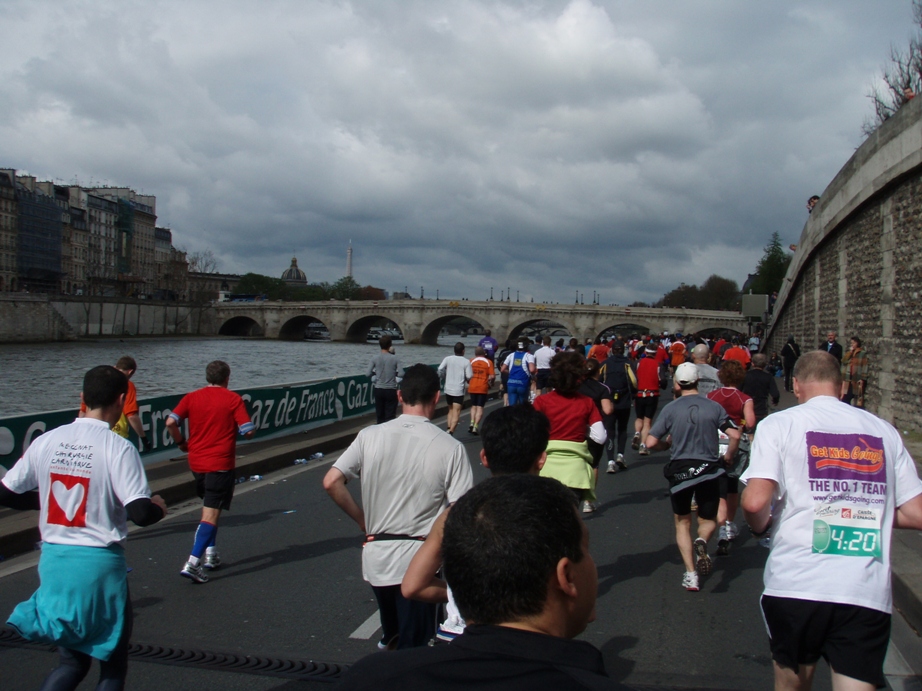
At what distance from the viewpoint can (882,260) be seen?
53.8ft

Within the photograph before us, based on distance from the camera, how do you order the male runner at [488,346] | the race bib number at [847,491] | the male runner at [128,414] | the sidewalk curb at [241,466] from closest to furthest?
the race bib number at [847,491] → the sidewalk curb at [241,466] → the male runner at [128,414] → the male runner at [488,346]

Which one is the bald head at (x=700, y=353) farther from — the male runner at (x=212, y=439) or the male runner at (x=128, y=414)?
the male runner at (x=128, y=414)

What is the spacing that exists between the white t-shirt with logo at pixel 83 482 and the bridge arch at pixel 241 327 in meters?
103

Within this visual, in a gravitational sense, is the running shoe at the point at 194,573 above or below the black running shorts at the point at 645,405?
below

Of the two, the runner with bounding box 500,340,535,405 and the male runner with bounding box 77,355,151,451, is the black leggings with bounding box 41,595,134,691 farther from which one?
the runner with bounding box 500,340,535,405

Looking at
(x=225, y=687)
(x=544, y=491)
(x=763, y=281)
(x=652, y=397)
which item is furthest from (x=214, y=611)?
(x=763, y=281)

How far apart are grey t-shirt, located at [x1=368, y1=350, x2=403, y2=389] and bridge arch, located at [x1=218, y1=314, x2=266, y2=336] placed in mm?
93577

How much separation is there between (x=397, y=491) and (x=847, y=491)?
180 centimetres

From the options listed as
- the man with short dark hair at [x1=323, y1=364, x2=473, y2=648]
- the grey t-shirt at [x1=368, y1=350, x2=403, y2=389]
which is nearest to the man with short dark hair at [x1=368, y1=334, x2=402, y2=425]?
the grey t-shirt at [x1=368, y1=350, x2=403, y2=389]

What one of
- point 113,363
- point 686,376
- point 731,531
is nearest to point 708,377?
point 731,531

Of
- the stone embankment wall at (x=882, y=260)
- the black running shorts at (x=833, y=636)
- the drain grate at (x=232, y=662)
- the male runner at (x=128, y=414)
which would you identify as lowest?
the drain grate at (x=232, y=662)

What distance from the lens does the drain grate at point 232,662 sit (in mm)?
4359

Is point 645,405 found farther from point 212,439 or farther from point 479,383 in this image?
point 212,439

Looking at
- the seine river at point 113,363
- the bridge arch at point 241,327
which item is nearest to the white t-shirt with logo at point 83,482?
the seine river at point 113,363
